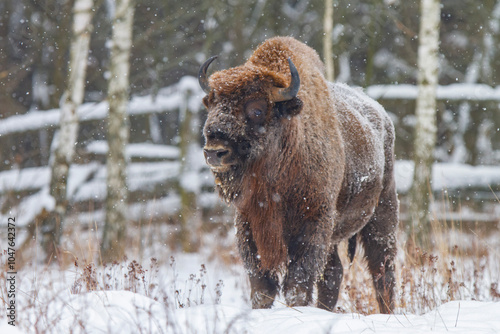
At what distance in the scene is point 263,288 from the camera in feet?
13.3

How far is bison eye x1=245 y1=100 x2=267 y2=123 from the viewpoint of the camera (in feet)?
12.5

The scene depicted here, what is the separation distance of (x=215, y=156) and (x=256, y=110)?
50 centimetres

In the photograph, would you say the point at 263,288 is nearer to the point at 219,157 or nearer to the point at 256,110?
the point at 219,157

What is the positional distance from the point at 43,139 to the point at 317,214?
40.9 feet

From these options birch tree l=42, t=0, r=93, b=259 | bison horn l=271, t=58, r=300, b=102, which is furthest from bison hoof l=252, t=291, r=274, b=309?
birch tree l=42, t=0, r=93, b=259

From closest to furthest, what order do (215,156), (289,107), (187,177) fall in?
(215,156) < (289,107) < (187,177)

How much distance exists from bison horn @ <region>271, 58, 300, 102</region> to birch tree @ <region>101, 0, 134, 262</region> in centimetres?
421

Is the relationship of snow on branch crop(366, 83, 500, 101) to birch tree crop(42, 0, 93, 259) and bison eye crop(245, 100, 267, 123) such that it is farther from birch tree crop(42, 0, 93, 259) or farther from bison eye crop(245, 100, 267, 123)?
bison eye crop(245, 100, 267, 123)

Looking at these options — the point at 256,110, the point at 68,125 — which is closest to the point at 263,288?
the point at 256,110

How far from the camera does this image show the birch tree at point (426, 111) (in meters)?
7.39

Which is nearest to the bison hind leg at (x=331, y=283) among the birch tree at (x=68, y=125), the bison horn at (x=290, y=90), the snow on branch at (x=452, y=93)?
the bison horn at (x=290, y=90)

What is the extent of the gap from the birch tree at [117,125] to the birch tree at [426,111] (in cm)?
392

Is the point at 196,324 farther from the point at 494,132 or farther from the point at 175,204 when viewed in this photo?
the point at 494,132

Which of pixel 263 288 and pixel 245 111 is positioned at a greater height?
pixel 245 111
